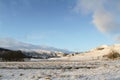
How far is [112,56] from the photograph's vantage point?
89.2 meters

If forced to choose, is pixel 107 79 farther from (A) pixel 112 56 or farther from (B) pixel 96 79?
(A) pixel 112 56

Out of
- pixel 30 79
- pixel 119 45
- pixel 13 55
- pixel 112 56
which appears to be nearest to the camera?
pixel 30 79

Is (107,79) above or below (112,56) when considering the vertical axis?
below

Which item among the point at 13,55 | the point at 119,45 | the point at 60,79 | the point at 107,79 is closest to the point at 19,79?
the point at 60,79

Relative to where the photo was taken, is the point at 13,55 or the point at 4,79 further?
the point at 13,55

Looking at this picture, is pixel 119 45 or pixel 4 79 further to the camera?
pixel 119 45

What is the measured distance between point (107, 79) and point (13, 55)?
8629 cm

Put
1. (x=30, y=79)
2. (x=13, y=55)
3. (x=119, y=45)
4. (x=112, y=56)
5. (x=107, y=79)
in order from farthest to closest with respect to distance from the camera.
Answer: (x=119, y=45), (x=13, y=55), (x=112, y=56), (x=30, y=79), (x=107, y=79)

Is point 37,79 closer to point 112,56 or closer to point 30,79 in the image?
point 30,79

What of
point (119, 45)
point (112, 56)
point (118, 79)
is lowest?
point (118, 79)

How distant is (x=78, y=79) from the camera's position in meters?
18.7

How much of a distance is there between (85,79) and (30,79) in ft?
12.1

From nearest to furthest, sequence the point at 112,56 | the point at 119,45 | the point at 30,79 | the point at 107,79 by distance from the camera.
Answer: the point at 107,79
the point at 30,79
the point at 112,56
the point at 119,45

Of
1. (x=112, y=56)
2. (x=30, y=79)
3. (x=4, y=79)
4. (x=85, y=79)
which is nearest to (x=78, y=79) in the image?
(x=85, y=79)
